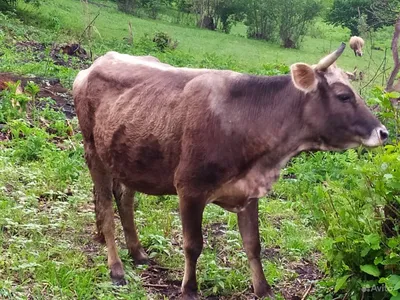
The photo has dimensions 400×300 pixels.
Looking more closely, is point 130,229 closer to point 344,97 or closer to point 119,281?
point 119,281

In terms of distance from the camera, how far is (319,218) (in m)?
4.55

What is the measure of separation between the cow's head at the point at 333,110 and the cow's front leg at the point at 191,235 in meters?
0.98

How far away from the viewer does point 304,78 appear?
4.50 metres

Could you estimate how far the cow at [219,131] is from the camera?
4.50m

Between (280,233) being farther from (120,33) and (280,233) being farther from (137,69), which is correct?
(120,33)

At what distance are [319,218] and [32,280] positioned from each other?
218 centimetres

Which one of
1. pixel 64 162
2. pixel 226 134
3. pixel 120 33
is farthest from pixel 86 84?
pixel 120 33

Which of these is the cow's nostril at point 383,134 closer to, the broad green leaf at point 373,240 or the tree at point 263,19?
the broad green leaf at point 373,240

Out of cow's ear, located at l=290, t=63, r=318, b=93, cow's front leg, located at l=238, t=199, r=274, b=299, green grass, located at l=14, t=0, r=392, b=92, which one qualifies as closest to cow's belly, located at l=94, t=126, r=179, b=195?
cow's front leg, located at l=238, t=199, r=274, b=299

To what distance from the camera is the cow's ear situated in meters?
4.47

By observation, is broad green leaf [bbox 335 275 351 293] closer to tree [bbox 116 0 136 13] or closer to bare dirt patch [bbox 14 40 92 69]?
bare dirt patch [bbox 14 40 92 69]

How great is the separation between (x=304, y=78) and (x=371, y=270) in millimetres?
1401

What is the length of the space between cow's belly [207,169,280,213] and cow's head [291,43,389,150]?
0.43 m

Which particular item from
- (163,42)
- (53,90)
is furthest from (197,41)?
(53,90)
